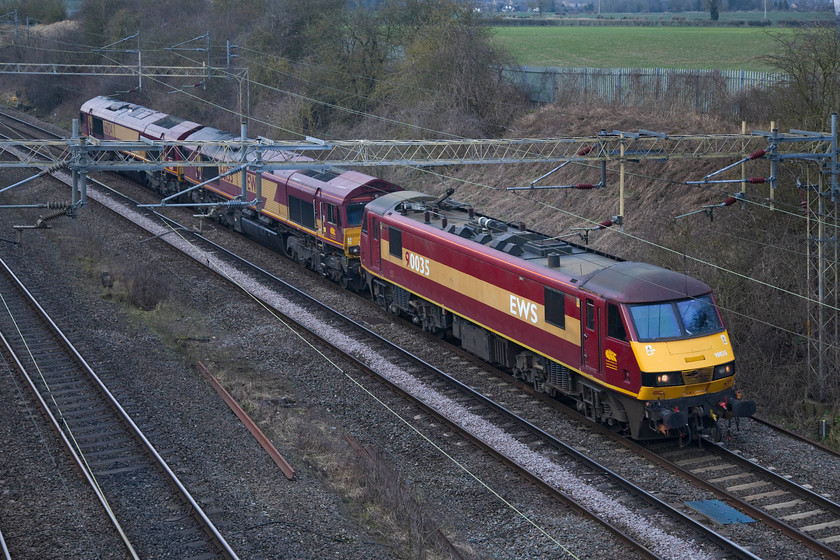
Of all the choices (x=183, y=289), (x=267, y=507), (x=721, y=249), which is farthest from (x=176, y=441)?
(x=721, y=249)

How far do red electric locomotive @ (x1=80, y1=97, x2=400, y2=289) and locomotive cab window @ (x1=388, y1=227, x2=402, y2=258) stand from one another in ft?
10.2

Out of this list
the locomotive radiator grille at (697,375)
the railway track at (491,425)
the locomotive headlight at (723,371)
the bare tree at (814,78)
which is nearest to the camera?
the railway track at (491,425)

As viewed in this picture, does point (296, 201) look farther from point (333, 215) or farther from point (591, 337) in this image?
point (591, 337)

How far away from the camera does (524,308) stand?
1747 cm

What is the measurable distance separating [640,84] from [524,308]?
72.6 ft

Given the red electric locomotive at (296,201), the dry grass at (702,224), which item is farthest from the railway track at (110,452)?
the dry grass at (702,224)

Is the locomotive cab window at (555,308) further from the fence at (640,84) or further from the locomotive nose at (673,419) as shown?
the fence at (640,84)

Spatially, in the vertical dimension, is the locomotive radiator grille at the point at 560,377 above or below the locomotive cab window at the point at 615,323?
below

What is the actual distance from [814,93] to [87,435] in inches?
682

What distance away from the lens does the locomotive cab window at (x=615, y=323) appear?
1500 centimetres

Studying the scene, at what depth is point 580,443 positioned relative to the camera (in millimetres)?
15773

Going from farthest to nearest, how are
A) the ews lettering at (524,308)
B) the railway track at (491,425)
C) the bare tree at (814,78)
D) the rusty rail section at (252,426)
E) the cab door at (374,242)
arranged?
the cab door at (374,242) → the bare tree at (814,78) → the ews lettering at (524,308) → the rusty rail section at (252,426) → the railway track at (491,425)

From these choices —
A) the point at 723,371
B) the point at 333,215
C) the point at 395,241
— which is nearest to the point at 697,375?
the point at 723,371

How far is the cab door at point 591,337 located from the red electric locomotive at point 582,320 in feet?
0.06
